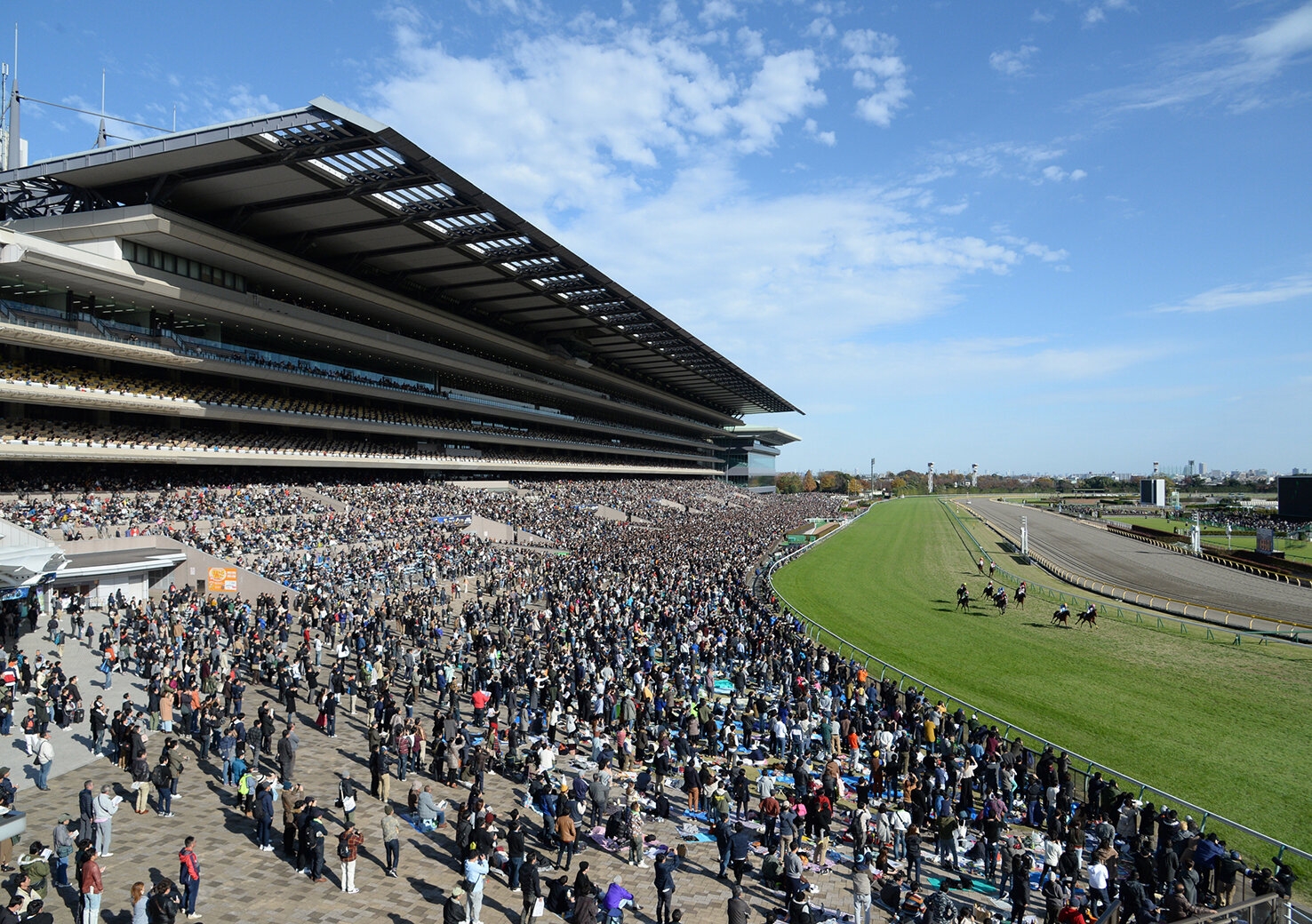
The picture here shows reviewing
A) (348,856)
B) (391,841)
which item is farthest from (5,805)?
(391,841)

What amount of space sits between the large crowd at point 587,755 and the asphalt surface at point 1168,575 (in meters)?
23.2

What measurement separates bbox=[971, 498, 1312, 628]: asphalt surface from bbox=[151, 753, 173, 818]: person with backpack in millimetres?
36748

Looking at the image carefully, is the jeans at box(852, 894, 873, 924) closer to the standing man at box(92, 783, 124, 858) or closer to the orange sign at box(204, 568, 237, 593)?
the standing man at box(92, 783, 124, 858)

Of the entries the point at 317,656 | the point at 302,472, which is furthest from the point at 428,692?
the point at 302,472

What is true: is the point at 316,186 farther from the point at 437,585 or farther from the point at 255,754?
the point at 255,754

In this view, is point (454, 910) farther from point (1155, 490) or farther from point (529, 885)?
point (1155, 490)

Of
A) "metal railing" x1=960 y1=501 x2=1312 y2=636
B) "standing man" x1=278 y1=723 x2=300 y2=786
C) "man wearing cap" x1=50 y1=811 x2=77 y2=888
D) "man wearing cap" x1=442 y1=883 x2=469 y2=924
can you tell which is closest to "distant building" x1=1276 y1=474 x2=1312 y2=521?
"metal railing" x1=960 y1=501 x2=1312 y2=636

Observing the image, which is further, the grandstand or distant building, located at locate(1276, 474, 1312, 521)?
distant building, located at locate(1276, 474, 1312, 521)

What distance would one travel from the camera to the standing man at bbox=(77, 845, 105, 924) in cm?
815

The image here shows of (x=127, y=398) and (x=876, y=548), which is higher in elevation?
(x=127, y=398)

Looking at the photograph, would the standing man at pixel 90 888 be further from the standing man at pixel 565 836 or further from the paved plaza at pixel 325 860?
the standing man at pixel 565 836

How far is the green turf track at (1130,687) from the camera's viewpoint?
48.4ft

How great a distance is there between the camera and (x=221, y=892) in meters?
9.30

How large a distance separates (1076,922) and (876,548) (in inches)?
1887
